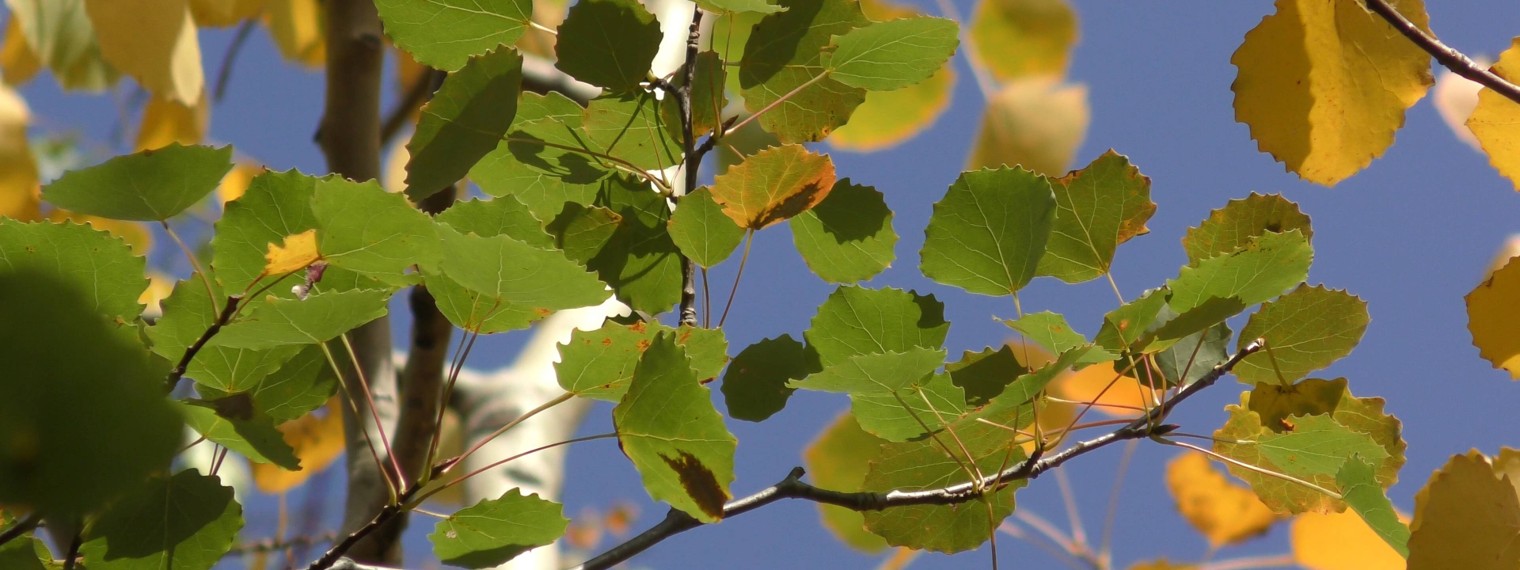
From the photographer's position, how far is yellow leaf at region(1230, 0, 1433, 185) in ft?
1.61

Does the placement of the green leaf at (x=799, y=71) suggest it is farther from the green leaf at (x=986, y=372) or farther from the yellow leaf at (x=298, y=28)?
the yellow leaf at (x=298, y=28)

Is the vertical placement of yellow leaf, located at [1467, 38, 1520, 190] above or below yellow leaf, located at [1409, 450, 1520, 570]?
above

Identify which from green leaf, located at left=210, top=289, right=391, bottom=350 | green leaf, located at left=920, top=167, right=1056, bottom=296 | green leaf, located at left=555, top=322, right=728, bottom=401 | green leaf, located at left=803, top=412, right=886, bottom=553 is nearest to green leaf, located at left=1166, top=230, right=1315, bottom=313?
green leaf, located at left=920, top=167, right=1056, bottom=296

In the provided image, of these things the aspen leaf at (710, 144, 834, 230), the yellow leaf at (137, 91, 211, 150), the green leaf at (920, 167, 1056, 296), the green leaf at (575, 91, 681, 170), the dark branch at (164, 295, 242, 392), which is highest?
the yellow leaf at (137, 91, 211, 150)

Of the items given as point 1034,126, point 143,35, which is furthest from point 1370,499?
point 1034,126

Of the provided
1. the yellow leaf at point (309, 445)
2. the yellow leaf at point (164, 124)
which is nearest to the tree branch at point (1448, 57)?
the yellow leaf at point (309, 445)

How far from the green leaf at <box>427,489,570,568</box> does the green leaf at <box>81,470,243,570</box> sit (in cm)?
7

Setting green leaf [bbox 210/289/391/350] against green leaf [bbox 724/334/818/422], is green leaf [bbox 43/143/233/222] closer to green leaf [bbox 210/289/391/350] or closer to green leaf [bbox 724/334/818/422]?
green leaf [bbox 210/289/391/350]

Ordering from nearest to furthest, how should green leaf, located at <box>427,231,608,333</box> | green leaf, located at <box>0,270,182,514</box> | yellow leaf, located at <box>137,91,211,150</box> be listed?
green leaf, located at <box>0,270,182,514</box> → green leaf, located at <box>427,231,608,333</box> → yellow leaf, located at <box>137,91,211,150</box>

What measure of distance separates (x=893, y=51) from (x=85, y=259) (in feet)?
0.97

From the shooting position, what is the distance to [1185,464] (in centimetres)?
104

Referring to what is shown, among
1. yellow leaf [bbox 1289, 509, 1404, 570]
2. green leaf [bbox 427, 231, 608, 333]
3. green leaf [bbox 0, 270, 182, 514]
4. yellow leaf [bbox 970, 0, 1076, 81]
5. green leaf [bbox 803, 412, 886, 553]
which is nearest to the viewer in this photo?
green leaf [bbox 0, 270, 182, 514]

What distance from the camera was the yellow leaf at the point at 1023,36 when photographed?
1.39 m

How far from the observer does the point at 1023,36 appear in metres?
1.40
